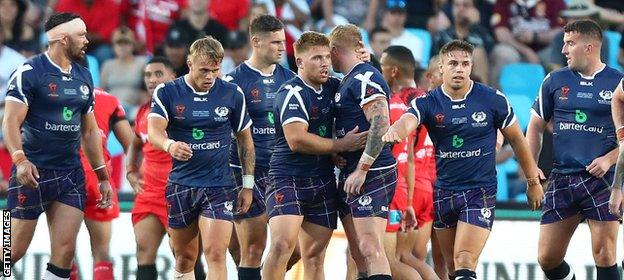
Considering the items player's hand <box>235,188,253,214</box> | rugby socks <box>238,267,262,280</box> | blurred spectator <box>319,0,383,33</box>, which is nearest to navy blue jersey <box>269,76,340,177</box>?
player's hand <box>235,188,253,214</box>

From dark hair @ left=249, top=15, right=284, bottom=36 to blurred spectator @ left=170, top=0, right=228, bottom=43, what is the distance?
4564mm

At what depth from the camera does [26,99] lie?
1220 centimetres

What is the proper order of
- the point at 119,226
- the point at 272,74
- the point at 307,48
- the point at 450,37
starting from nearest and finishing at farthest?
the point at 307,48
the point at 272,74
the point at 119,226
the point at 450,37

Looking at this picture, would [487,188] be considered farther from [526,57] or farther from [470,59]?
[526,57]

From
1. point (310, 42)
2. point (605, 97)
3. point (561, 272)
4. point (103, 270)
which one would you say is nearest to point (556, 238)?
point (561, 272)

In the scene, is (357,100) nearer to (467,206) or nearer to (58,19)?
(467,206)

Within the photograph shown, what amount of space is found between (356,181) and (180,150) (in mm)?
1463

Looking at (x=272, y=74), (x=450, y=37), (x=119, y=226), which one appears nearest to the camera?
(x=272, y=74)

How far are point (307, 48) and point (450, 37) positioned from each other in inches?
260

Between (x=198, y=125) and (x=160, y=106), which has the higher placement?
(x=160, y=106)

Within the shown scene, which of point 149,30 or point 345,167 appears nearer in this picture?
point 345,167

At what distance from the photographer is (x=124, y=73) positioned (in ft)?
58.7

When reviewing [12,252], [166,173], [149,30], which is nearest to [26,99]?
[12,252]

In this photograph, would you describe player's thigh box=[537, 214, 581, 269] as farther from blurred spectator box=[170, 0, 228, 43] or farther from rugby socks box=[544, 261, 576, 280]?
blurred spectator box=[170, 0, 228, 43]
